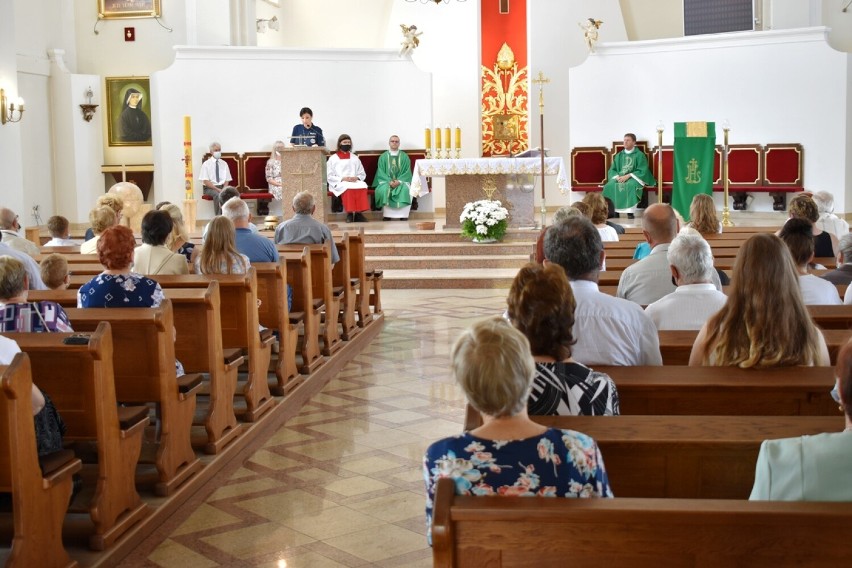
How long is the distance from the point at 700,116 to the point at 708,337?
12.6m

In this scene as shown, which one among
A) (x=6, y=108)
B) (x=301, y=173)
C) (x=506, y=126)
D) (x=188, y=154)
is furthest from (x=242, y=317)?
(x=506, y=126)

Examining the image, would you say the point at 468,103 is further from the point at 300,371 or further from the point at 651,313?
the point at 651,313

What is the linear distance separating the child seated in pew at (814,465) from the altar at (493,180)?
412 inches

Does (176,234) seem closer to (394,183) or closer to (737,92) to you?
(394,183)

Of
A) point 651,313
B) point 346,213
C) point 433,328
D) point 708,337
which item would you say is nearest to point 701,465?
point 708,337

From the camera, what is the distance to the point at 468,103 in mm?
16891

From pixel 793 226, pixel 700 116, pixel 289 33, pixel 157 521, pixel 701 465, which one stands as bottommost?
pixel 157 521

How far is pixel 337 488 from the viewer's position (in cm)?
452

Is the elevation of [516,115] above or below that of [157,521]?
above

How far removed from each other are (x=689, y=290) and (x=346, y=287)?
13.8ft

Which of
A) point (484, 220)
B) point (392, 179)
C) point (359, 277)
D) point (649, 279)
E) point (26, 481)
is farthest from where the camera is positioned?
point (392, 179)

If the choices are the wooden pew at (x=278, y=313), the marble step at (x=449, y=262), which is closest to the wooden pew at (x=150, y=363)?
the wooden pew at (x=278, y=313)

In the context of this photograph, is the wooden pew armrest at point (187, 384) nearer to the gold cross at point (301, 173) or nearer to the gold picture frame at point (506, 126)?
the gold cross at point (301, 173)

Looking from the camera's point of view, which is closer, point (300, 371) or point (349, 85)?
point (300, 371)
